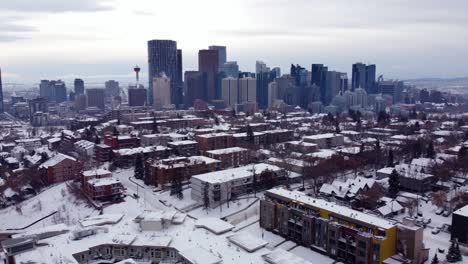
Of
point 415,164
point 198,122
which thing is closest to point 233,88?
point 198,122

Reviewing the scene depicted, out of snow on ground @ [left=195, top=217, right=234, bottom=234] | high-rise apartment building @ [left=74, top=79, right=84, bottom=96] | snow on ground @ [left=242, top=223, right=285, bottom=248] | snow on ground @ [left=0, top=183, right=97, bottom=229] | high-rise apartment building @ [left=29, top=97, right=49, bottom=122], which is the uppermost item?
high-rise apartment building @ [left=74, top=79, right=84, bottom=96]

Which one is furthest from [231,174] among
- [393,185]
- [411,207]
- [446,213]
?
[446,213]

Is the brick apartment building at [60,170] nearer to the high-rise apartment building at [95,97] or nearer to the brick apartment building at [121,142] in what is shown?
the brick apartment building at [121,142]

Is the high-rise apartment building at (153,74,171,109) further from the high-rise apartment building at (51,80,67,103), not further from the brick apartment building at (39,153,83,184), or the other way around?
the brick apartment building at (39,153,83,184)

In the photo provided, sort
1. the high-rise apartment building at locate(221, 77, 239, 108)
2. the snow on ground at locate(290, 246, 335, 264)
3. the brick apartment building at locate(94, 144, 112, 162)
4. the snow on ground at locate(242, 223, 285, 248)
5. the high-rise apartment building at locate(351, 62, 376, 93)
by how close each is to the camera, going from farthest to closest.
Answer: the high-rise apartment building at locate(351, 62, 376, 93) < the high-rise apartment building at locate(221, 77, 239, 108) < the brick apartment building at locate(94, 144, 112, 162) < the snow on ground at locate(242, 223, 285, 248) < the snow on ground at locate(290, 246, 335, 264)

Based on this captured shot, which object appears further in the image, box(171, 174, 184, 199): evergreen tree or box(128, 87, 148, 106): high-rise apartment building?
box(128, 87, 148, 106): high-rise apartment building

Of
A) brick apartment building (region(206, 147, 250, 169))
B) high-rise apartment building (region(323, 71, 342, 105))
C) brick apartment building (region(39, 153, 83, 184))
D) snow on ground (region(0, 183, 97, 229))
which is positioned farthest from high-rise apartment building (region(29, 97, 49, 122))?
high-rise apartment building (region(323, 71, 342, 105))

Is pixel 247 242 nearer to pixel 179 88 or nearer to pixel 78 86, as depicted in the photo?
pixel 179 88

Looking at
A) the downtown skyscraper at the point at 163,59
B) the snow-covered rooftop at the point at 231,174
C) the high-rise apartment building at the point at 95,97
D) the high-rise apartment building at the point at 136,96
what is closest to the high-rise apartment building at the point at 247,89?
the downtown skyscraper at the point at 163,59
